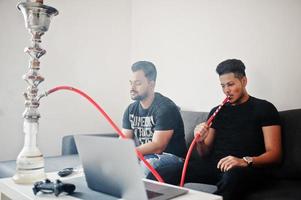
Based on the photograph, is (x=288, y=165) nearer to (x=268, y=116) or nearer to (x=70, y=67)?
(x=268, y=116)

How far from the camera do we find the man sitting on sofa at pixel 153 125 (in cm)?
169

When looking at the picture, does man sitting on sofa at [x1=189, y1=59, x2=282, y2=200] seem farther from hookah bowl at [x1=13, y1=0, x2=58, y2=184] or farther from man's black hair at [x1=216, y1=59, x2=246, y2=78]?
hookah bowl at [x1=13, y1=0, x2=58, y2=184]

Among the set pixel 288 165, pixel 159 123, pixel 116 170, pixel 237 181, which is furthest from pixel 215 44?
pixel 116 170

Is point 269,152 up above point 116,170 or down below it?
below

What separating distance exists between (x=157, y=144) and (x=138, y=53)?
4.67 ft

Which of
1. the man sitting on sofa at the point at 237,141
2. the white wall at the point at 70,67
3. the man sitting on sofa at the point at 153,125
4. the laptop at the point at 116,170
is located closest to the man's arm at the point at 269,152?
the man sitting on sofa at the point at 237,141

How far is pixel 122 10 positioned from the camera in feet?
9.93

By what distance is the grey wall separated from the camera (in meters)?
1.88

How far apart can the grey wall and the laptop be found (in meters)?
1.28

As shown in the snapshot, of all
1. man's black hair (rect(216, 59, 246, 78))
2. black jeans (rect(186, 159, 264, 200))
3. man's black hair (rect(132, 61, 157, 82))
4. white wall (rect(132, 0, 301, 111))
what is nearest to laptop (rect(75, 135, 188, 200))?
black jeans (rect(186, 159, 264, 200))

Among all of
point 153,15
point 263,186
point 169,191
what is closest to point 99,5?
point 153,15

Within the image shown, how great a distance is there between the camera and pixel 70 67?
2.67 metres

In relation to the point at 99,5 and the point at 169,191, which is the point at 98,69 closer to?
the point at 99,5

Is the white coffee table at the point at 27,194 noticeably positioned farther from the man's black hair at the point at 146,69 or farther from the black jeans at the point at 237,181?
the man's black hair at the point at 146,69
